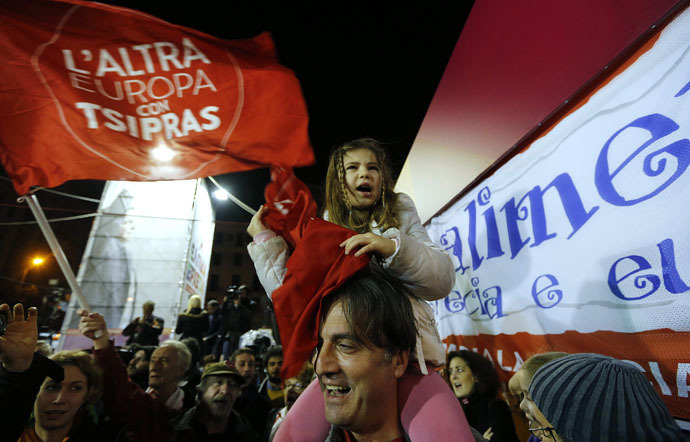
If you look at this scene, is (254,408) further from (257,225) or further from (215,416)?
(257,225)

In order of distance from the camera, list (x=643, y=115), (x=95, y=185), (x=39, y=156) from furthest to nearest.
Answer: (x=95, y=185) → (x=39, y=156) → (x=643, y=115)

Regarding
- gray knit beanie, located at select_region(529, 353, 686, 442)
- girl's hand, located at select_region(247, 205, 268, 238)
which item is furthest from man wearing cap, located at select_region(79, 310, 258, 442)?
gray knit beanie, located at select_region(529, 353, 686, 442)

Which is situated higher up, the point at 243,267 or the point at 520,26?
the point at 243,267

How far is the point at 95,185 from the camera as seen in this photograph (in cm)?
1122

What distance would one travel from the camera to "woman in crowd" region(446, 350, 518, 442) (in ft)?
7.77

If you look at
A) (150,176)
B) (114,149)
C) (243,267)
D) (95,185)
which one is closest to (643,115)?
(150,176)

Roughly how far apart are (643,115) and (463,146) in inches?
70.0

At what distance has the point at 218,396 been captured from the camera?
8.27 feet

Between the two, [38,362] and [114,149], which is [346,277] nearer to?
[38,362]

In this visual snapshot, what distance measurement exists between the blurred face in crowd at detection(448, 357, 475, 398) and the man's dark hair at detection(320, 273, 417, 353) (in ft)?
5.67

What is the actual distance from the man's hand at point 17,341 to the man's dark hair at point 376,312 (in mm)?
1452

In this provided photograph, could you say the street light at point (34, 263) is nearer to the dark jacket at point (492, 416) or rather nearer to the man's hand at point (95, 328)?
the man's hand at point (95, 328)

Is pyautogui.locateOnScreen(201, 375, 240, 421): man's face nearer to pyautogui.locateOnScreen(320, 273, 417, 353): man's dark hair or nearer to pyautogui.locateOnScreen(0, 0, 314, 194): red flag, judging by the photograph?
pyautogui.locateOnScreen(0, 0, 314, 194): red flag

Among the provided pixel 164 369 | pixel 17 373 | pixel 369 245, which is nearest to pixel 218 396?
pixel 164 369
